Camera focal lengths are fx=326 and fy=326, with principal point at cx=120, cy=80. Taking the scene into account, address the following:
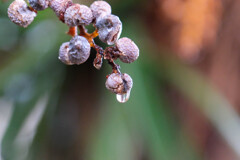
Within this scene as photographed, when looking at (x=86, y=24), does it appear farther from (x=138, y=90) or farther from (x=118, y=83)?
(x=138, y=90)

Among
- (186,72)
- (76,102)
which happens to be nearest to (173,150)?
(186,72)

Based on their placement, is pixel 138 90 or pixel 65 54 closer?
pixel 65 54

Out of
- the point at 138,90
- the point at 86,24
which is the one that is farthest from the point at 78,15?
the point at 138,90

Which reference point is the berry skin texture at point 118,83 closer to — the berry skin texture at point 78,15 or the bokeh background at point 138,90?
the berry skin texture at point 78,15

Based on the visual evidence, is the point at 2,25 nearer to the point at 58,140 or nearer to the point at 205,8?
the point at 58,140

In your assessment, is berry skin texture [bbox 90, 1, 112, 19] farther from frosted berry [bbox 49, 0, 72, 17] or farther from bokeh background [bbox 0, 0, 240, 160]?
bokeh background [bbox 0, 0, 240, 160]
